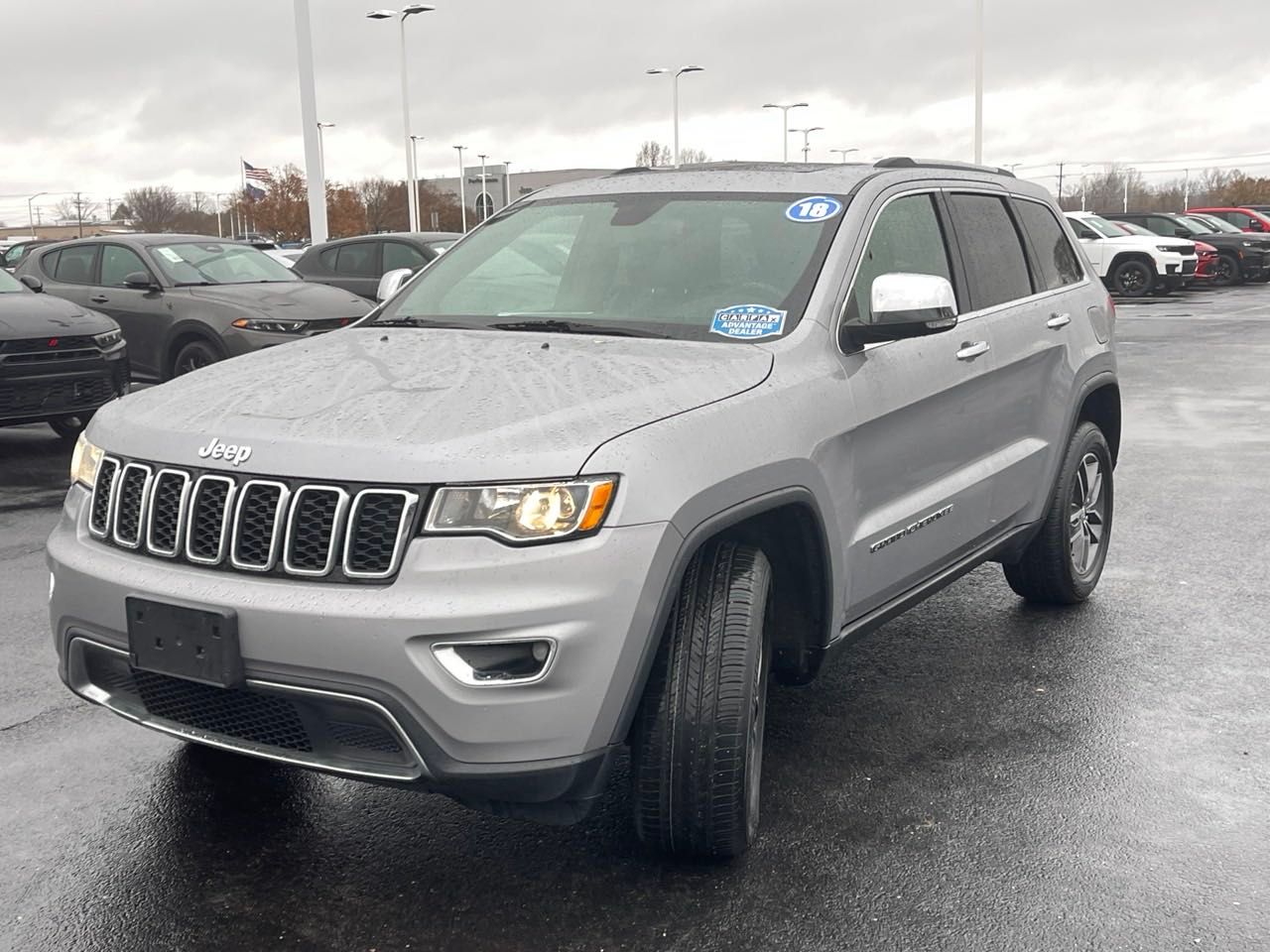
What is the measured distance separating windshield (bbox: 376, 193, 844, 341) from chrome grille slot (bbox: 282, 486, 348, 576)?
1.25m

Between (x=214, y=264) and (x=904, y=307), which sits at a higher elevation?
(x=214, y=264)

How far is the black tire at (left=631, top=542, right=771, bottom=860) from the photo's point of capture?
3105 millimetres

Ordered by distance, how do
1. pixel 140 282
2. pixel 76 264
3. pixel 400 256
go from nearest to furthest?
pixel 140 282
pixel 76 264
pixel 400 256

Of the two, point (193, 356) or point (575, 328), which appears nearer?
point (575, 328)

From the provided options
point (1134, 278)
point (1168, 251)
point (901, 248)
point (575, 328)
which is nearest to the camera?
point (575, 328)

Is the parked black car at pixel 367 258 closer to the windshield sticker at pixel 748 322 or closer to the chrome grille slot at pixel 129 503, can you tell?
the windshield sticker at pixel 748 322

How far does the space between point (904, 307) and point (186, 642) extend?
81.0 inches

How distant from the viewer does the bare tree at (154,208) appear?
9769cm

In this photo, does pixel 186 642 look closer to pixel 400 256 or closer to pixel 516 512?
pixel 516 512

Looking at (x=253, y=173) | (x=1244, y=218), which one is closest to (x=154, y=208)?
(x=253, y=173)

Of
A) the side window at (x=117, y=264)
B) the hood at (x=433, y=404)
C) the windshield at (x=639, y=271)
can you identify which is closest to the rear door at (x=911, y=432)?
the windshield at (x=639, y=271)

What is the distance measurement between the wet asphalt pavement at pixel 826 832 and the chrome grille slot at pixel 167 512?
2.83ft

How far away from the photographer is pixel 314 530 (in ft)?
9.58

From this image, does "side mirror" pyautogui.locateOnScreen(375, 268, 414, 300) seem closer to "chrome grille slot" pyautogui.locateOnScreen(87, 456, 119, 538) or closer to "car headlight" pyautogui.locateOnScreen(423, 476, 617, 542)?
"chrome grille slot" pyautogui.locateOnScreen(87, 456, 119, 538)
